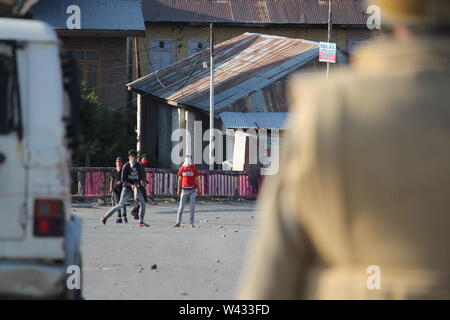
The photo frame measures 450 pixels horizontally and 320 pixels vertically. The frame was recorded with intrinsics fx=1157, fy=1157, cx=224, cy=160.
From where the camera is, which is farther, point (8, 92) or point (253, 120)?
point (253, 120)

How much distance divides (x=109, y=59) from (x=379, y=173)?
44.8m

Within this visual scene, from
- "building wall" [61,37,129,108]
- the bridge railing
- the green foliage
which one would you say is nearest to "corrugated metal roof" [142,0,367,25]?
"building wall" [61,37,129,108]

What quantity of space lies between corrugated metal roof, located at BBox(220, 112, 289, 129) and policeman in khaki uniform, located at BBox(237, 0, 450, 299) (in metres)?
38.3

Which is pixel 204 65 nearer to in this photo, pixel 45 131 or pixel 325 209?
pixel 45 131

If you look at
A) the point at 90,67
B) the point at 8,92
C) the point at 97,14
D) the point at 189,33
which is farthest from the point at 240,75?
the point at 8,92

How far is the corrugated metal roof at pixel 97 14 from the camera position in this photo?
1790 inches

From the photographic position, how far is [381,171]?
2.53 m

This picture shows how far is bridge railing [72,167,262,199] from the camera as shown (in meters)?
32.7

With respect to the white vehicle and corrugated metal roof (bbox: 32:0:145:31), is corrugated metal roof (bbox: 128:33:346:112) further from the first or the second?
the white vehicle

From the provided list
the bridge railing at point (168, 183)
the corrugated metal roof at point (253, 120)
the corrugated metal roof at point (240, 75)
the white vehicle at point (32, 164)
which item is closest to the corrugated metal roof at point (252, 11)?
the corrugated metal roof at point (240, 75)

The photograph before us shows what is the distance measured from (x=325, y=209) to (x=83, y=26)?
4374 centimetres

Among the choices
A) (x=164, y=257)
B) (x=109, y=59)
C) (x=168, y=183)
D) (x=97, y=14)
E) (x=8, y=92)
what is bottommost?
(x=164, y=257)

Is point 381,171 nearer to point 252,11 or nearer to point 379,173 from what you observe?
point 379,173
